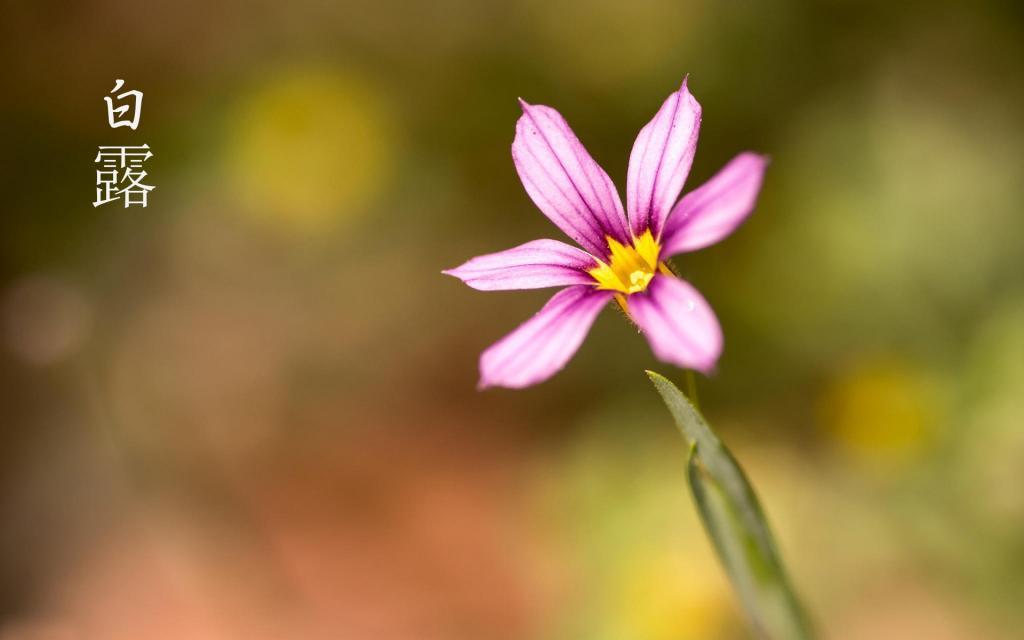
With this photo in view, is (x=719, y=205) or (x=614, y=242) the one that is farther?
(x=614, y=242)

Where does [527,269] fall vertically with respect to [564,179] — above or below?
below

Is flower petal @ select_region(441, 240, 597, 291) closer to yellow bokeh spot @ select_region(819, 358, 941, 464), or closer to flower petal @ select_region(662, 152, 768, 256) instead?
flower petal @ select_region(662, 152, 768, 256)

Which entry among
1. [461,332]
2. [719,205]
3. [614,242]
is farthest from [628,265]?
[461,332]

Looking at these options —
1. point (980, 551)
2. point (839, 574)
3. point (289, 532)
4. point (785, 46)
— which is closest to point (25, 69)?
point (289, 532)

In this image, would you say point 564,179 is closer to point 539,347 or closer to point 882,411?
point 539,347

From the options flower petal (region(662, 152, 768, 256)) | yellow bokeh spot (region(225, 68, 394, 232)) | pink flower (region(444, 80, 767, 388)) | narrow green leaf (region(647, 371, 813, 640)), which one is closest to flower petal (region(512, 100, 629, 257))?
pink flower (region(444, 80, 767, 388))

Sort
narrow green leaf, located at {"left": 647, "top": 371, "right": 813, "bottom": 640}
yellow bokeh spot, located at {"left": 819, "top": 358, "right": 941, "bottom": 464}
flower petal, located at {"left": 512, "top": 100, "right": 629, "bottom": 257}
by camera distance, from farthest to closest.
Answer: yellow bokeh spot, located at {"left": 819, "top": 358, "right": 941, "bottom": 464} < flower petal, located at {"left": 512, "top": 100, "right": 629, "bottom": 257} < narrow green leaf, located at {"left": 647, "top": 371, "right": 813, "bottom": 640}

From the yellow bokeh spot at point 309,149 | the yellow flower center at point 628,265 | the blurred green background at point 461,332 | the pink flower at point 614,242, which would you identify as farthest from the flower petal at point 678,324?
the yellow bokeh spot at point 309,149
